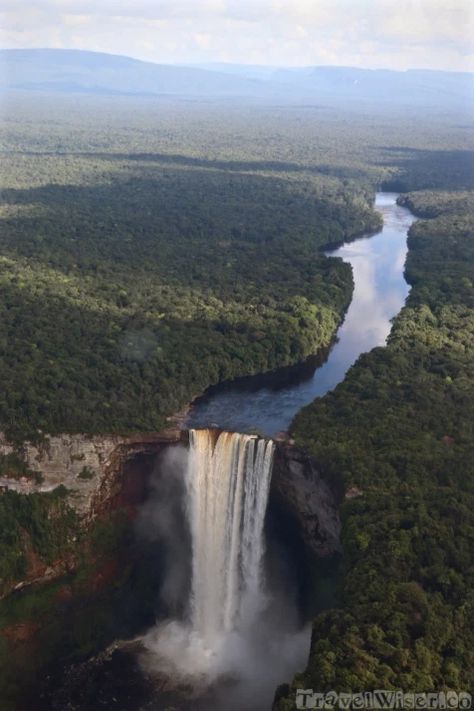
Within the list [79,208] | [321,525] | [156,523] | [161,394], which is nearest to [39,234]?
[79,208]

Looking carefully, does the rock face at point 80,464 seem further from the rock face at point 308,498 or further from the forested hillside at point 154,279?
the rock face at point 308,498

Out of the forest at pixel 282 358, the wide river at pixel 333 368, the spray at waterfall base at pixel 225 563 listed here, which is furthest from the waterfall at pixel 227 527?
the wide river at pixel 333 368

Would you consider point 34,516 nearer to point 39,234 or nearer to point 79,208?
point 39,234

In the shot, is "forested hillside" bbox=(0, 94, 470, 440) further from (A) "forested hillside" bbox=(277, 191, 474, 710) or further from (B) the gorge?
(A) "forested hillside" bbox=(277, 191, 474, 710)

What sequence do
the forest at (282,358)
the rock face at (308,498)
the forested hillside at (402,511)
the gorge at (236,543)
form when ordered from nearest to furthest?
the forested hillside at (402,511), the forest at (282,358), the gorge at (236,543), the rock face at (308,498)

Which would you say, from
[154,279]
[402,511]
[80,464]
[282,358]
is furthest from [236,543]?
[154,279]

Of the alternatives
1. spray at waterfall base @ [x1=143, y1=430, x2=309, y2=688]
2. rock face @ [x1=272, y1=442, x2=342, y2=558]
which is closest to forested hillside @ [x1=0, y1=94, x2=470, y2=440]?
spray at waterfall base @ [x1=143, y1=430, x2=309, y2=688]
